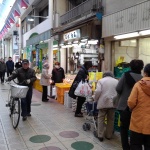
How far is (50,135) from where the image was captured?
18.0 ft

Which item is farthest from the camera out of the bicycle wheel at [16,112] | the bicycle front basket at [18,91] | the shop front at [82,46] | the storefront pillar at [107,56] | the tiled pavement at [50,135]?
the shop front at [82,46]

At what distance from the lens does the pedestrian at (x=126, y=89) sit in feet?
12.6

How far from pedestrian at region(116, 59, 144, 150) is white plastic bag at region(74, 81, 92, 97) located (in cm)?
212

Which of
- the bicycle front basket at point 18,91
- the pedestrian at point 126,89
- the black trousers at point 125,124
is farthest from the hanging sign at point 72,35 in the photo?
the black trousers at point 125,124

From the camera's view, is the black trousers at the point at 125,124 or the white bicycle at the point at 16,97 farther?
the white bicycle at the point at 16,97

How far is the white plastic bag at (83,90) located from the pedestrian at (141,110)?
2.92m

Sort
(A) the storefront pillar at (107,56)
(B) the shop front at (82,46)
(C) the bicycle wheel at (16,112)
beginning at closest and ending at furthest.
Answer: (C) the bicycle wheel at (16,112)
(A) the storefront pillar at (107,56)
(B) the shop front at (82,46)

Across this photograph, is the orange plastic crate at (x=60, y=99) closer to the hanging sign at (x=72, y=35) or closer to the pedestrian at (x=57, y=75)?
the pedestrian at (x=57, y=75)

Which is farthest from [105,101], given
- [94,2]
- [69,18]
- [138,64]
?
[69,18]

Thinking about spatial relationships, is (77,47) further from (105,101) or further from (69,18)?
(105,101)

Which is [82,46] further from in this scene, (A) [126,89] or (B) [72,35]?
(A) [126,89]

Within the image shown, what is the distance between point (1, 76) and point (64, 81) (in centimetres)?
801

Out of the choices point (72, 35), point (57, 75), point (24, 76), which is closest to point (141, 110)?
point (24, 76)

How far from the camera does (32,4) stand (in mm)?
19703
